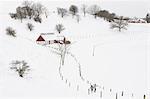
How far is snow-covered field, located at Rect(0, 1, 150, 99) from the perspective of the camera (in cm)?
3244

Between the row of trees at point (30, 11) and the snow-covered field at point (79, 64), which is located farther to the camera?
the row of trees at point (30, 11)

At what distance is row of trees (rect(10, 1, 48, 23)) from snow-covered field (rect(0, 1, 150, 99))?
8.10 feet

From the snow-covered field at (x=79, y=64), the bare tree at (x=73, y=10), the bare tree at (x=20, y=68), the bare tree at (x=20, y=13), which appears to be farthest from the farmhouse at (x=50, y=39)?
the bare tree at (x=20, y=68)

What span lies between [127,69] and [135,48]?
21.2 meters

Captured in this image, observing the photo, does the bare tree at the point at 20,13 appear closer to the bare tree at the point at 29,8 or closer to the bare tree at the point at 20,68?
the bare tree at the point at 29,8

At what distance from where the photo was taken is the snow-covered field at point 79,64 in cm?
3244

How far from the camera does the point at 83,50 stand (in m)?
63.1

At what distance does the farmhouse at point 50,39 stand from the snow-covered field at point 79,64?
1.71 meters

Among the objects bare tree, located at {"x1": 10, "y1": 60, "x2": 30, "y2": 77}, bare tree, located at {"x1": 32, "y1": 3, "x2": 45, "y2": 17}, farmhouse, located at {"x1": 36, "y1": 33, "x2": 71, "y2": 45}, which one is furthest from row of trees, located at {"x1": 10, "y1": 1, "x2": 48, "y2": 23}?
bare tree, located at {"x1": 10, "y1": 60, "x2": 30, "y2": 77}

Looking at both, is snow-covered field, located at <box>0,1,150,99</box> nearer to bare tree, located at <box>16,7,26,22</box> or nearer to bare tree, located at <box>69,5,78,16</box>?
bare tree, located at <box>16,7,26,22</box>

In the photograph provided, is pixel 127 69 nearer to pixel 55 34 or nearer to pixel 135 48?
pixel 135 48

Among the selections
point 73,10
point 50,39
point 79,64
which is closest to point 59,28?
point 50,39

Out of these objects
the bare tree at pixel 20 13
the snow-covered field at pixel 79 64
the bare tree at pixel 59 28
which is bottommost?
the snow-covered field at pixel 79 64

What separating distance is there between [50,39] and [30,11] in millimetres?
22641
